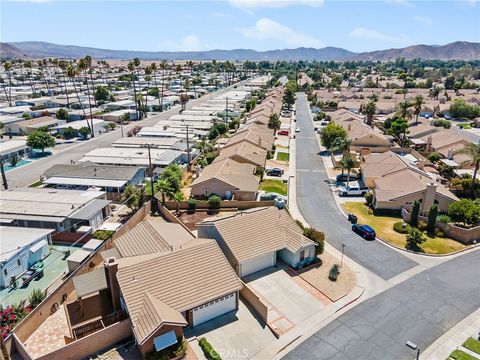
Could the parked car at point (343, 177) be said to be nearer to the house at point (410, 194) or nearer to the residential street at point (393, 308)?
the house at point (410, 194)

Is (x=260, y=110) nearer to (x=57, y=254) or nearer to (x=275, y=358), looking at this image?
(x=57, y=254)

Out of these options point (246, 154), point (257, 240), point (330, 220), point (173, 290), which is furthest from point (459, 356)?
point (246, 154)

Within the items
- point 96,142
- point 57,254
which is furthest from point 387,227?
point 96,142

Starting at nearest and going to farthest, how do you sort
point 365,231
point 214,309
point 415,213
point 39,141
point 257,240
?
point 214,309 < point 257,240 < point 365,231 < point 415,213 < point 39,141

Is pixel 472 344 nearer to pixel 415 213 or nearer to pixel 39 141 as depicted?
pixel 415 213

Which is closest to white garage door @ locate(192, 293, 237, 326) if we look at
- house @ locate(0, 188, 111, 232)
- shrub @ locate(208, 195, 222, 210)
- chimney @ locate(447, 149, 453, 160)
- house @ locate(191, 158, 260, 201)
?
house @ locate(0, 188, 111, 232)

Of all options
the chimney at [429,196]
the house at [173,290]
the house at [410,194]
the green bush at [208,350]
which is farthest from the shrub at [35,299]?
the chimney at [429,196]

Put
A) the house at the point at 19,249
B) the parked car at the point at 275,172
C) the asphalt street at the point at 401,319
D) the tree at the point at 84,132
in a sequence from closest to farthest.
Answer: the asphalt street at the point at 401,319 < the house at the point at 19,249 < the parked car at the point at 275,172 < the tree at the point at 84,132
